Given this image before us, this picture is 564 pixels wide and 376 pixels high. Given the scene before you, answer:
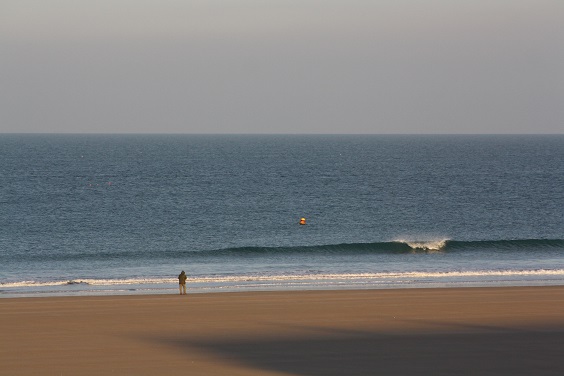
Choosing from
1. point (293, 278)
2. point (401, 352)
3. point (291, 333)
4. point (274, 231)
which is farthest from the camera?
point (274, 231)

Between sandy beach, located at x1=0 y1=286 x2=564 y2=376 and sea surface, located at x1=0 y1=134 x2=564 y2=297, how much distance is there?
475cm

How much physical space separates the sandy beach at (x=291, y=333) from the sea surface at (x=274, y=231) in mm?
4747

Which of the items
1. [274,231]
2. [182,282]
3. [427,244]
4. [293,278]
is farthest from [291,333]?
[274,231]

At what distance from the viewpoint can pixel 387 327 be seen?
26203 millimetres

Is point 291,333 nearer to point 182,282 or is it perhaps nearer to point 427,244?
point 182,282

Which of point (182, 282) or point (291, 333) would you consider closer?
point (291, 333)

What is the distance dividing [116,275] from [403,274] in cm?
1384

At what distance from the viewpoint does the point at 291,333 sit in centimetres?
2523

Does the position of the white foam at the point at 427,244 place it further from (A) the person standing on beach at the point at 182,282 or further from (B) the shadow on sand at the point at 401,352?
(B) the shadow on sand at the point at 401,352

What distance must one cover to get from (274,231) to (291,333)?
36169 millimetres

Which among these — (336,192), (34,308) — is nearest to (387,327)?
(34,308)

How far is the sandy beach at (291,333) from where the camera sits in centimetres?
2106

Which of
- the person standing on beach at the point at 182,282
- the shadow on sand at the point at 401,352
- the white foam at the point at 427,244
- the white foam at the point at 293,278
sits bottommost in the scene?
the shadow on sand at the point at 401,352

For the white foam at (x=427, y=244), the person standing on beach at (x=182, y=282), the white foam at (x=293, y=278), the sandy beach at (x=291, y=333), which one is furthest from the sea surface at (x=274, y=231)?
the sandy beach at (x=291, y=333)
